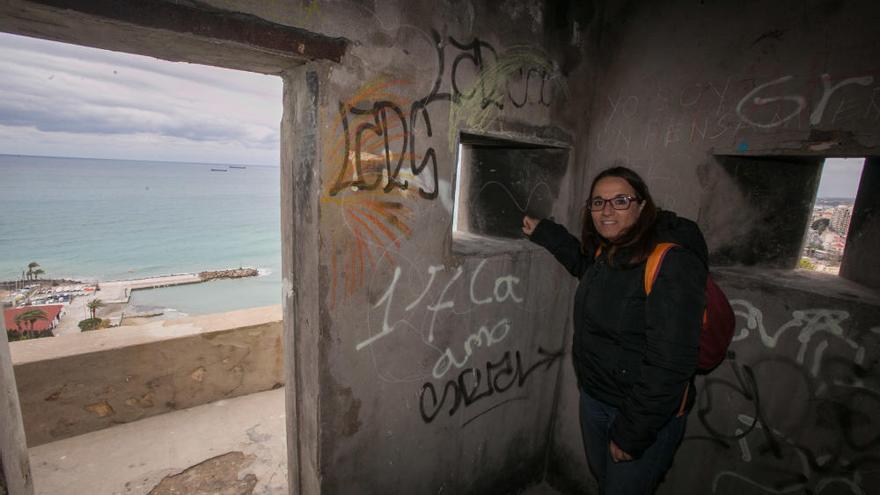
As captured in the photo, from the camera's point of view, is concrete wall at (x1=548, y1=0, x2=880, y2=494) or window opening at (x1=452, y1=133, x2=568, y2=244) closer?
concrete wall at (x1=548, y1=0, x2=880, y2=494)

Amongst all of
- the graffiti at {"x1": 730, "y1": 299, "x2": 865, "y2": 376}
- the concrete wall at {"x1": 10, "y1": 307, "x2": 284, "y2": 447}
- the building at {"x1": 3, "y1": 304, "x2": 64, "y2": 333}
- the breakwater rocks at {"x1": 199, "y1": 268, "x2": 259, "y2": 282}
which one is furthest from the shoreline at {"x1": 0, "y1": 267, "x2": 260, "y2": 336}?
the graffiti at {"x1": 730, "y1": 299, "x2": 865, "y2": 376}

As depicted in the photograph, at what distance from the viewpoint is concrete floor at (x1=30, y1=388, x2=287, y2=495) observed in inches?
125

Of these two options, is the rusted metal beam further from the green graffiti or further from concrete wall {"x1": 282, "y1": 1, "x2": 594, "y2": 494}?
the green graffiti

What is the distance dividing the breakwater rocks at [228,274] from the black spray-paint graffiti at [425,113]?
46.3 metres

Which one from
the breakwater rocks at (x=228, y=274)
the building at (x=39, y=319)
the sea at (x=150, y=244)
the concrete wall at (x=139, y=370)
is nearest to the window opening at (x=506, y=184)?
the concrete wall at (x=139, y=370)

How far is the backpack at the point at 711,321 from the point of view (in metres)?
1.74

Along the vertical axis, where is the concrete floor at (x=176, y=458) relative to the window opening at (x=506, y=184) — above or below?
below

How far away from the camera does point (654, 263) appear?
5.67 feet

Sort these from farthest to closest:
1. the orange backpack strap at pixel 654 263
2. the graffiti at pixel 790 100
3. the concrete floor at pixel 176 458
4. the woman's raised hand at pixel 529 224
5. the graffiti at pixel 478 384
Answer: the concrete floor at pixel 176 458
the woman's raised hand at pixel 529 224
the graffiti at pixel 478 384
the graffiti at pixel 790 100
the orange backpack strap at pixel 654 263

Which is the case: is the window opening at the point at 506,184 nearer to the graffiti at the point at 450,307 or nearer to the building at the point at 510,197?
the building at the point at 510,197

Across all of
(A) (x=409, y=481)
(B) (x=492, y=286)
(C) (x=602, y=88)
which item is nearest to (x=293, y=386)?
(A) (x=409, y=481)

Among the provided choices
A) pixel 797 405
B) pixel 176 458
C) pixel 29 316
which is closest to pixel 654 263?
pixel 797 405

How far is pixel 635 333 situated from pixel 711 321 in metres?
0.33

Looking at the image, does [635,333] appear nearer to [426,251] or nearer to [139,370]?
[426,251]
